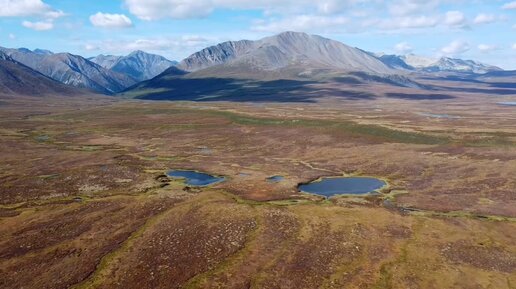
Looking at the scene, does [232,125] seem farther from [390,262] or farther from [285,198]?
[390,262]

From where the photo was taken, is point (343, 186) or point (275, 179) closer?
point (343, 186)

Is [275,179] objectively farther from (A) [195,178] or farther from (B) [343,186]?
(A) [195,178]

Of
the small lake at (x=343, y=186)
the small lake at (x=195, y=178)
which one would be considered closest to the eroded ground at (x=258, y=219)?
the small lake at (x=195, y=178)

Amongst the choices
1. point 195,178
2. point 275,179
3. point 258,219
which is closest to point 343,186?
point 275,179

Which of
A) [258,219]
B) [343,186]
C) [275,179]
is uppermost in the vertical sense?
[258,219]

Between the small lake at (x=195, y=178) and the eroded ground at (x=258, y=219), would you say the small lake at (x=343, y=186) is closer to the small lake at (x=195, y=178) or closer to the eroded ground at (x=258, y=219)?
the eroded ground at (x=258, y=219)

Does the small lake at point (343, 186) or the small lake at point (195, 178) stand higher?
the small lake at point (195, 178)
